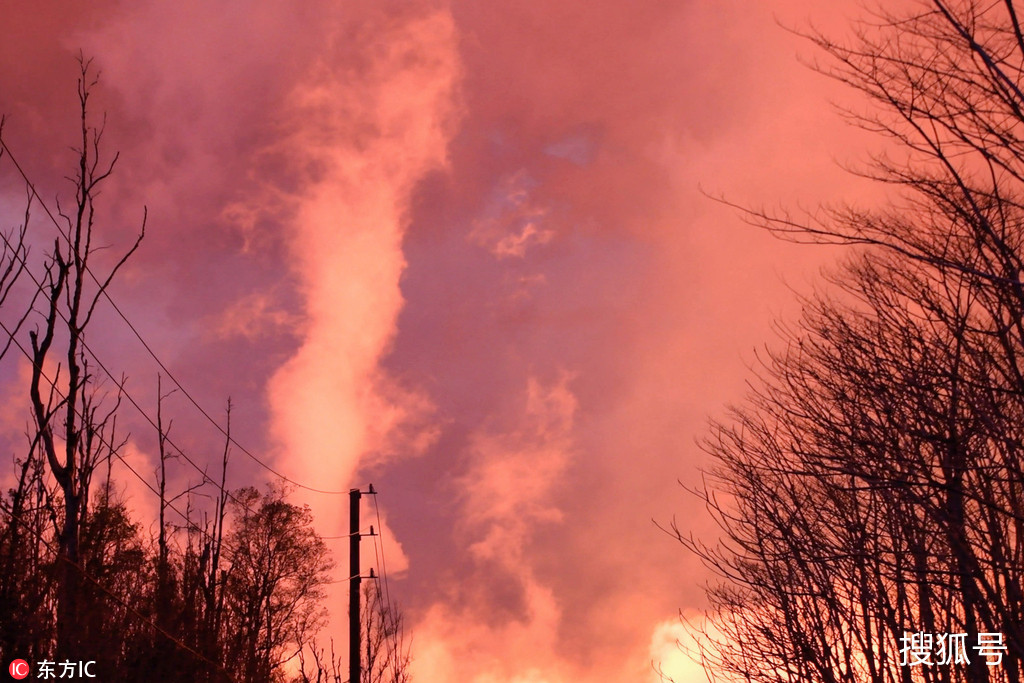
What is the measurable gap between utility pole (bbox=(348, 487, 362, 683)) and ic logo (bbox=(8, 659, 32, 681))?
260 inches

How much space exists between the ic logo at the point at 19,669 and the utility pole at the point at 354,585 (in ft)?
21.7

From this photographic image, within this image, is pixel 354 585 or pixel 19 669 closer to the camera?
pixel 19 669

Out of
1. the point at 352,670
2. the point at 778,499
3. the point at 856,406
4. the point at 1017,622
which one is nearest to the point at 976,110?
the point at 856,406

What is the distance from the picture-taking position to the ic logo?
423 inches

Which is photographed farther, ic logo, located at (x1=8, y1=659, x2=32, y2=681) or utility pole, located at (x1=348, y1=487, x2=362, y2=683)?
utility pole, located at (x1=348, y1=487, x2=362, y2=683)

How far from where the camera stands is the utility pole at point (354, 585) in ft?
53.6

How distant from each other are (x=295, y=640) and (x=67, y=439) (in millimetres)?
15890

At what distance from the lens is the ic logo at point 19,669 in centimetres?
1074

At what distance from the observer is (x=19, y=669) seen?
426 inches

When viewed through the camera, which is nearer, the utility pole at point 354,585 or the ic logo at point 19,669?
the ic logo at point 19,669

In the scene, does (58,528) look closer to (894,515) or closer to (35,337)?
(35,337)

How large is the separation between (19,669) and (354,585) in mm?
7112

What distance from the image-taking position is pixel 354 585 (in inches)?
675

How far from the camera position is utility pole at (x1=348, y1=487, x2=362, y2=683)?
53.6 feet
